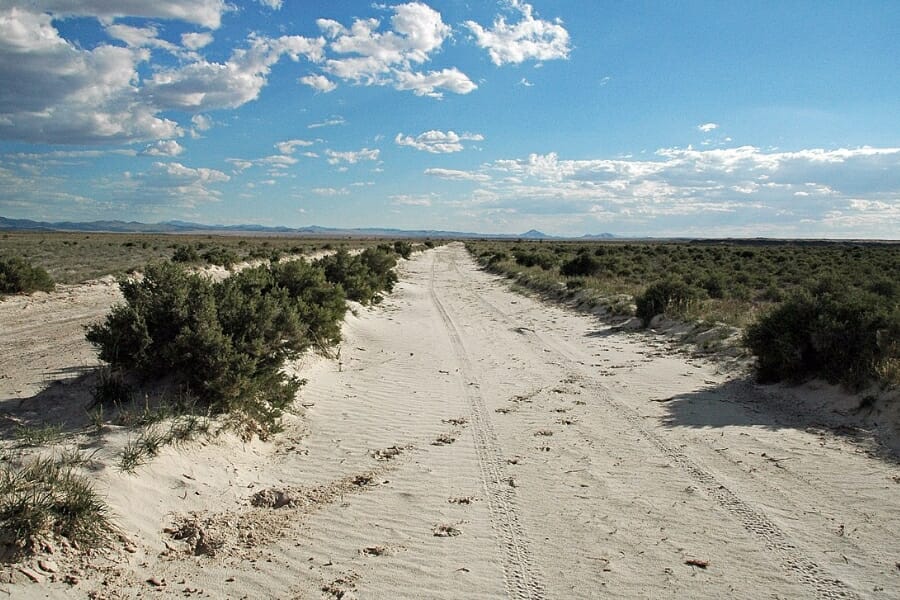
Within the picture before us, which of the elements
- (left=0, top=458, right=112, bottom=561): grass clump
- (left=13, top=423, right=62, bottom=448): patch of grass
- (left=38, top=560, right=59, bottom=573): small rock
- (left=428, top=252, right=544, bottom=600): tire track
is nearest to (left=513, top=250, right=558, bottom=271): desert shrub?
(left=428, top=252, right=544, bottom=600): tire track

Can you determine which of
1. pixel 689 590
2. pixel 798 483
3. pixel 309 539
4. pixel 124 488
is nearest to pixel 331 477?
pixel 309 539

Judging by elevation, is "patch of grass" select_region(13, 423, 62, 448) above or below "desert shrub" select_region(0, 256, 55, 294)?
below

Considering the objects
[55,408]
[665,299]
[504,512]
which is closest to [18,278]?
[55,408]

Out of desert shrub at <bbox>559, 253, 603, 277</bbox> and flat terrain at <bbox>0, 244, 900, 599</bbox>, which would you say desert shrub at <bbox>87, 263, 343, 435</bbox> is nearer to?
flat terrain at <bbox>0, 244, 900, 599</bbox>

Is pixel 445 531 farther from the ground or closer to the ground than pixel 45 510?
closer to the ground

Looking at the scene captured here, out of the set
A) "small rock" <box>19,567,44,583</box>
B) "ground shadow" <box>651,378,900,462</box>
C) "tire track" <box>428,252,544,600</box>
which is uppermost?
"small rock" <box>19,567,44,583</box>

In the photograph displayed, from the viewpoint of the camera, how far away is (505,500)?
517 centimetres

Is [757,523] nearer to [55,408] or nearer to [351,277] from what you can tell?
[55,408]

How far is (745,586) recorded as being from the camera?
3.82 m

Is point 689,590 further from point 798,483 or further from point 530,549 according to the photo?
point 798,483

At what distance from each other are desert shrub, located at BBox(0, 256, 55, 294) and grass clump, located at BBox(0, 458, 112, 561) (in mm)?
15469

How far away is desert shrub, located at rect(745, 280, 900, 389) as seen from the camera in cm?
782

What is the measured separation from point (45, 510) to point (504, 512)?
324 cm

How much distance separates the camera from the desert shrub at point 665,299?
49.2ft
